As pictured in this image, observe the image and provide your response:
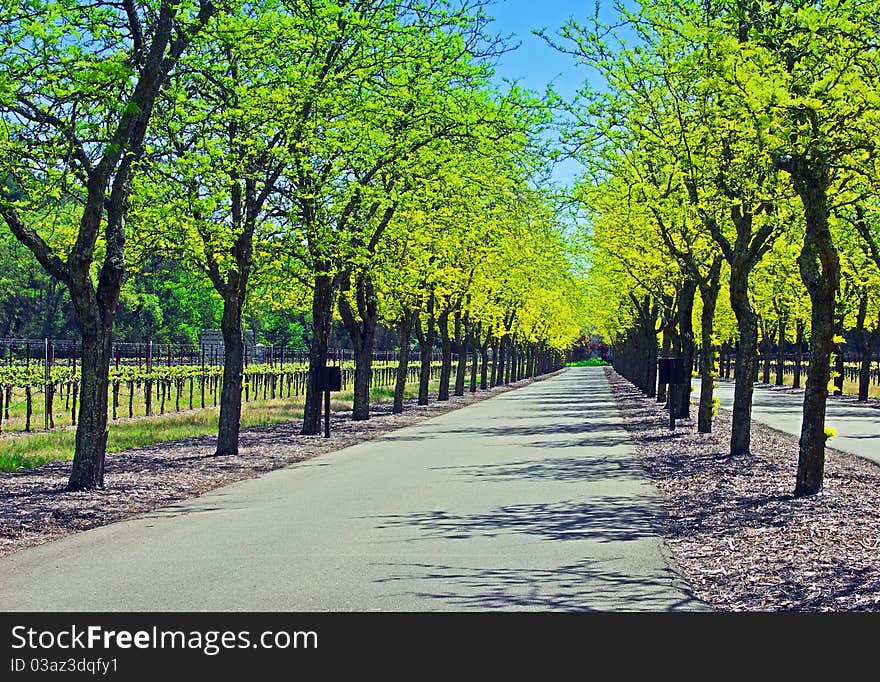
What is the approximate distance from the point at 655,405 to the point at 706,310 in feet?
53.0

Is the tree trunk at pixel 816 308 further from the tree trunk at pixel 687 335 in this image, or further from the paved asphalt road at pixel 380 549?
the tree trunk at pixel 687 335

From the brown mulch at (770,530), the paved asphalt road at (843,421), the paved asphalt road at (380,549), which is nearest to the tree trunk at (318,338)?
the paved asphalt road at (380,549)

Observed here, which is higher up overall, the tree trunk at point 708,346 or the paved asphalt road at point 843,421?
the tree trunk at point 708,346

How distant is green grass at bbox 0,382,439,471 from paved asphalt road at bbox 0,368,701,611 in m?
4.67

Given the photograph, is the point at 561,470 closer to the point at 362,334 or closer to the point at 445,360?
the point at 362,334

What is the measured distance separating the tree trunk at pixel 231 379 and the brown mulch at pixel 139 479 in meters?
0.41

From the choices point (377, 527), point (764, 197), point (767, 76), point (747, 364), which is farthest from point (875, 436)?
point (377, 527)

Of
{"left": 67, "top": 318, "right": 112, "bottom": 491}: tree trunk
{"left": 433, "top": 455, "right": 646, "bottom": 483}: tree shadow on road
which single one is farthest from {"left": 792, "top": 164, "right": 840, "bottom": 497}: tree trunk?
{"left": 67, "top": 318, "right": 112, "bottom": 491}: tree trunk

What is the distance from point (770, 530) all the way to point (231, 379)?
1230cm

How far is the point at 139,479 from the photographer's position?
630 inches

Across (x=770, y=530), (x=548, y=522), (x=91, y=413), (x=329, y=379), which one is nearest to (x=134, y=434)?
(x=329, y=379)

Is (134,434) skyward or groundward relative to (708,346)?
groundward

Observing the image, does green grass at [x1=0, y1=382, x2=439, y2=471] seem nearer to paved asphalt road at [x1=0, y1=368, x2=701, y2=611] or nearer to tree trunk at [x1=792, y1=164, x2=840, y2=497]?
paved asphalt road at [x1=0, y1=368, x2=701, y2=611]

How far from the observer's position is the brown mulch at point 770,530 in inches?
316
